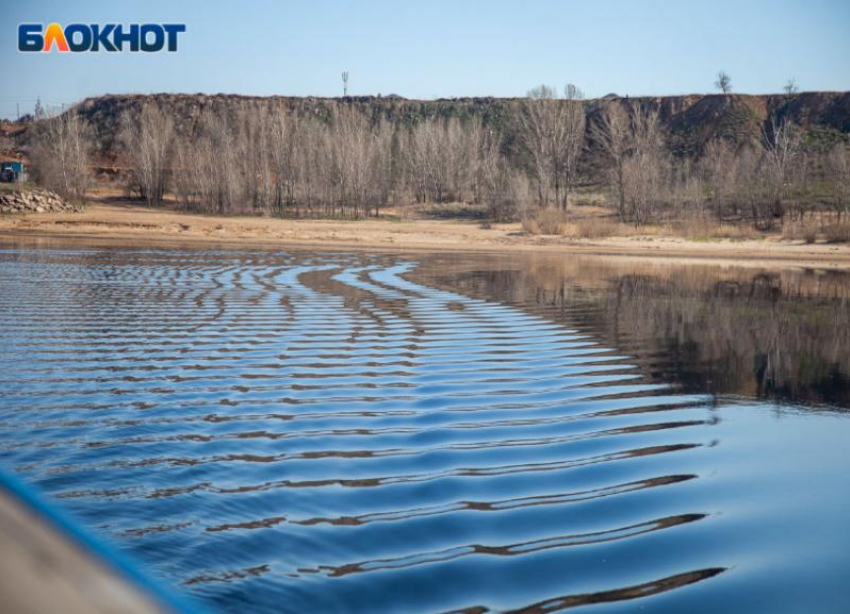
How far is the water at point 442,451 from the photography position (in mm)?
3719

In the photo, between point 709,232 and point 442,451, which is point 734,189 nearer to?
point 709,232

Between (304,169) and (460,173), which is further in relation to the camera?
(460,173)

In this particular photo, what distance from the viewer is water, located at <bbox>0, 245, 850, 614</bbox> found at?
372 centimetres

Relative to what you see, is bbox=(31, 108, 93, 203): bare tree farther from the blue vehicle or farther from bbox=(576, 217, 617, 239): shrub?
bbox=(576, 217, 617, 239): shrub

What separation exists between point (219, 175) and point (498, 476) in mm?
55535

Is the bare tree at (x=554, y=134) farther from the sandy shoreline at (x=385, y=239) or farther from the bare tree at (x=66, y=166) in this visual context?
the bare tree at (x=66, y=166)

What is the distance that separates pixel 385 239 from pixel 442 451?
30557 millimetres

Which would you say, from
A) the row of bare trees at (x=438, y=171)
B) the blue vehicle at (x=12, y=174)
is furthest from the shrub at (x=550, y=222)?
the blue vehicle at (x=12, y=174)

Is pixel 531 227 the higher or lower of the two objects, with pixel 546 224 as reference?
lower

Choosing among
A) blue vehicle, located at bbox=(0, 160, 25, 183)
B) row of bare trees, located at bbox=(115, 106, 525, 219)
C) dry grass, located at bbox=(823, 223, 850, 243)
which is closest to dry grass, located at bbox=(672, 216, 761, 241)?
dry grass, located at bbox=(823, 223, 850, 243)

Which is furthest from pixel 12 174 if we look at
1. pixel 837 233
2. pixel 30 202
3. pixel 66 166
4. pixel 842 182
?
pixel 837 233

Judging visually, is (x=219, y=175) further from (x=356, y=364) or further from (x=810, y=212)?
(x=356, y=364)

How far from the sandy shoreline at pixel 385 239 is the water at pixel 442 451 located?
19402 millimetres

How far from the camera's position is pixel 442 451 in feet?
18.3
